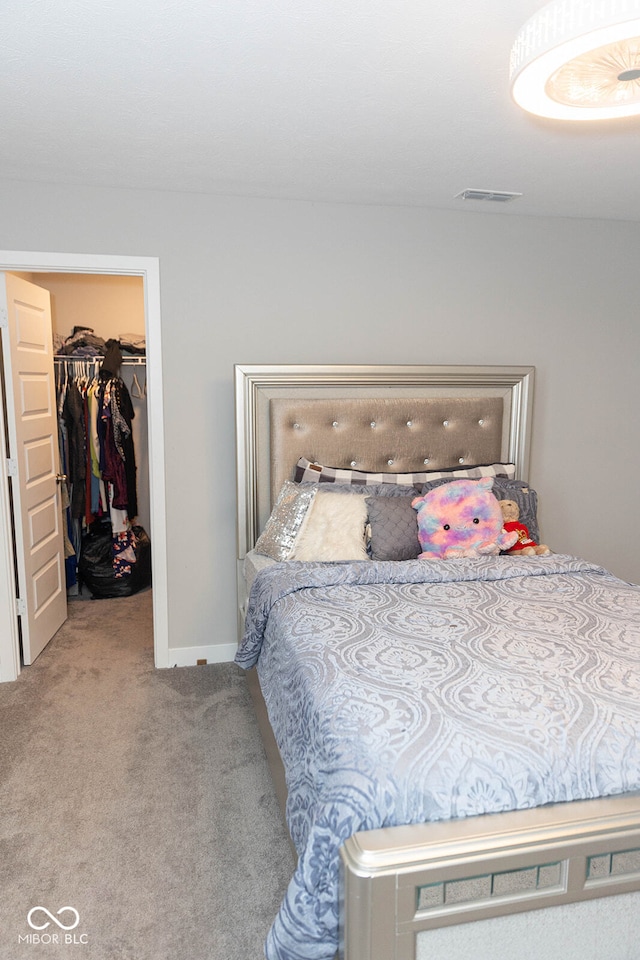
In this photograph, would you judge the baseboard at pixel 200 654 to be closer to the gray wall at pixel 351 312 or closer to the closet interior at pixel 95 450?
the gray wall at pixel 351 312

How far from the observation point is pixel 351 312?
11.0ft

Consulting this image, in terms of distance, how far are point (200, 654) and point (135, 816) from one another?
3.99ft

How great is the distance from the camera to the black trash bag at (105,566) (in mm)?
4383

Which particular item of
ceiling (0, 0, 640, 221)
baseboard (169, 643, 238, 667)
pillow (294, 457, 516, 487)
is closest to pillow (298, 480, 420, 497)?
pillow (294, 457, 516, 487)

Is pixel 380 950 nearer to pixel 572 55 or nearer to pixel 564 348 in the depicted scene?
pixel 572 55

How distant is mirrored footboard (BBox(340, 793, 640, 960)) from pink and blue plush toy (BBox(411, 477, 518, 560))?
1.49 m

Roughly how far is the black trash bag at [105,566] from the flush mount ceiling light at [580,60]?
3.70 metres

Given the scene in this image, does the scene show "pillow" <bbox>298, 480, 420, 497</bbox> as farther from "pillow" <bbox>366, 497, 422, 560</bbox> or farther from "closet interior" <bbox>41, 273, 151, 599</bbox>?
"closet interior" <bbox>41, 273, 151, 599</bbox>

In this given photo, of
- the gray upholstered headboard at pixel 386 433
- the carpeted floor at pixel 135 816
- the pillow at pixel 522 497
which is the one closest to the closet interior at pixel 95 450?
the carpeted floor at pixel 135 816

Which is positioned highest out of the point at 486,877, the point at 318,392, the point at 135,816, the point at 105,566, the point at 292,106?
the point at 292,106

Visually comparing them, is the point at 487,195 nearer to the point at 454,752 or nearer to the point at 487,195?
the point at 487,195

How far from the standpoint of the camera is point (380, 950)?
1.23m

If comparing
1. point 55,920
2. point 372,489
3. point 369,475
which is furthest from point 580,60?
point 55,920

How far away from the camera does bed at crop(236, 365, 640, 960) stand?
1.25m
